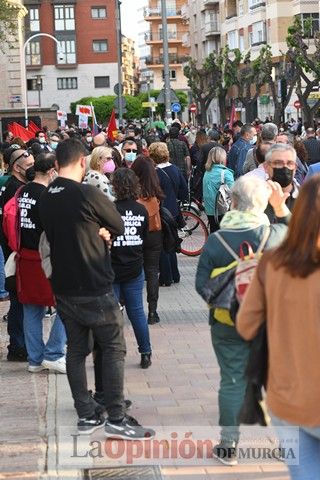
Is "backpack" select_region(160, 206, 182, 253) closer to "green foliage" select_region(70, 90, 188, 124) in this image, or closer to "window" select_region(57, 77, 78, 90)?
"green foliage" select_region(70, 90, 188, 124)

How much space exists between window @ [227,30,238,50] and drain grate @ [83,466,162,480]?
7939 cm

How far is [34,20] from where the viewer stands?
10625 cm

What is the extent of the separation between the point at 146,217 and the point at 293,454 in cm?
429

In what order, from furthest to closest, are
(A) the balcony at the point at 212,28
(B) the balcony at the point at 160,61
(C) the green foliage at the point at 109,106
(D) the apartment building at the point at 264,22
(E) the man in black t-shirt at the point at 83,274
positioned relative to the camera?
(B) the balcony at the point at 160,61 → (C) the green foliage at the point at 109,106 → (A) the balcony at the point at 212,28 → (D) the apartment building at the point at 264,22 → (E) the man in black t-shirt at the point at 83,274

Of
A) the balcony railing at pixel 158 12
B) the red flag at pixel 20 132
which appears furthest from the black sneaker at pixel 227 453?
the balcony railing at pixel 158 12

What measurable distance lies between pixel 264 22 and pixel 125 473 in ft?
232

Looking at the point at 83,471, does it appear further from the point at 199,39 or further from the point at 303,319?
the point at 199,39

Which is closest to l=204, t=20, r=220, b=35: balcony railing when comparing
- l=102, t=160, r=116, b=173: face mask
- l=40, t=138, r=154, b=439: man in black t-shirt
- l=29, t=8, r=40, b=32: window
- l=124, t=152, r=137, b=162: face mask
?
l=29, t=8, r=40, b=32: window

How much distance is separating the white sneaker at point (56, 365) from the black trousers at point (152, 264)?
2.07 m

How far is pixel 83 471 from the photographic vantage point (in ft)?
21.0

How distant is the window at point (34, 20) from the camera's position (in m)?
105

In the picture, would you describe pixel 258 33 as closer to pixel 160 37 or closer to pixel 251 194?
pixel 160 37

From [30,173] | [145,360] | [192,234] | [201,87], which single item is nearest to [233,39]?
[201,87]

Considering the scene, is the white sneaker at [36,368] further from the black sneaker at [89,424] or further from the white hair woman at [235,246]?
the white hair woman at [235,246]
